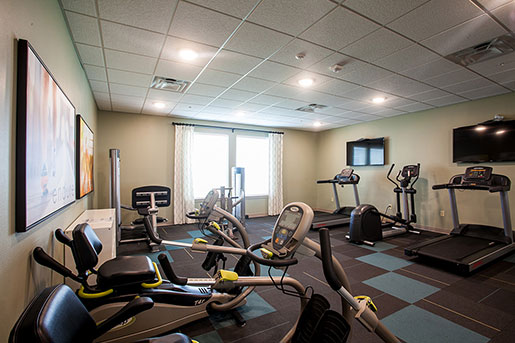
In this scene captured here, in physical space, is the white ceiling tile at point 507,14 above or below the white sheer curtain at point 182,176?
above

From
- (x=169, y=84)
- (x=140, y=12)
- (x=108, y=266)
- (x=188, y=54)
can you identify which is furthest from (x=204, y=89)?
(x=108, y=266)

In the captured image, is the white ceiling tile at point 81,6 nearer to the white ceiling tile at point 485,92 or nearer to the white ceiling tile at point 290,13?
the white ceiling tile at point 290,13

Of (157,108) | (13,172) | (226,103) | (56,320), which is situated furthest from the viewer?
(157,108)

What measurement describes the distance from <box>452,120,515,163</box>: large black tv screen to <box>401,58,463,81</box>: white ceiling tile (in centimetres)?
202

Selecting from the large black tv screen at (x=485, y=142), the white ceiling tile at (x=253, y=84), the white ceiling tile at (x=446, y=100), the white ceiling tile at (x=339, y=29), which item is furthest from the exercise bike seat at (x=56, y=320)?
the large black tv screen at (x=485, y=142)

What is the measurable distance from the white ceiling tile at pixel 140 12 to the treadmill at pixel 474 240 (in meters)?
4.24

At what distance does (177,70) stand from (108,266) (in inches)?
102

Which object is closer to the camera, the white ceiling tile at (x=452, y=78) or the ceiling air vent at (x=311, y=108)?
the white ceiling tile at (x=452, y=78)

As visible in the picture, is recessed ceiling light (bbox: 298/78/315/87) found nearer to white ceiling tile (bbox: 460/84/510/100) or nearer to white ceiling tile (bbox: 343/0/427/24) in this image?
white ceiling tile (bbox: 343/0/427/24)

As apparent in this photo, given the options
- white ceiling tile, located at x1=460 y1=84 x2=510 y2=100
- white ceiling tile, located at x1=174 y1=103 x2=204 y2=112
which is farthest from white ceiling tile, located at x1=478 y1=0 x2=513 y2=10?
white ceiling tile, located at x1=174 y1=103 x2=204 y2=112

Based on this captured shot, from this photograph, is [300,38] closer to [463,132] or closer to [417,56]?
[417,56]

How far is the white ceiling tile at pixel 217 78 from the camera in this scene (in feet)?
11.6

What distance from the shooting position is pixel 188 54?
2975 mm

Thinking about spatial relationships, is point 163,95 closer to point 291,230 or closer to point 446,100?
point 291,230
